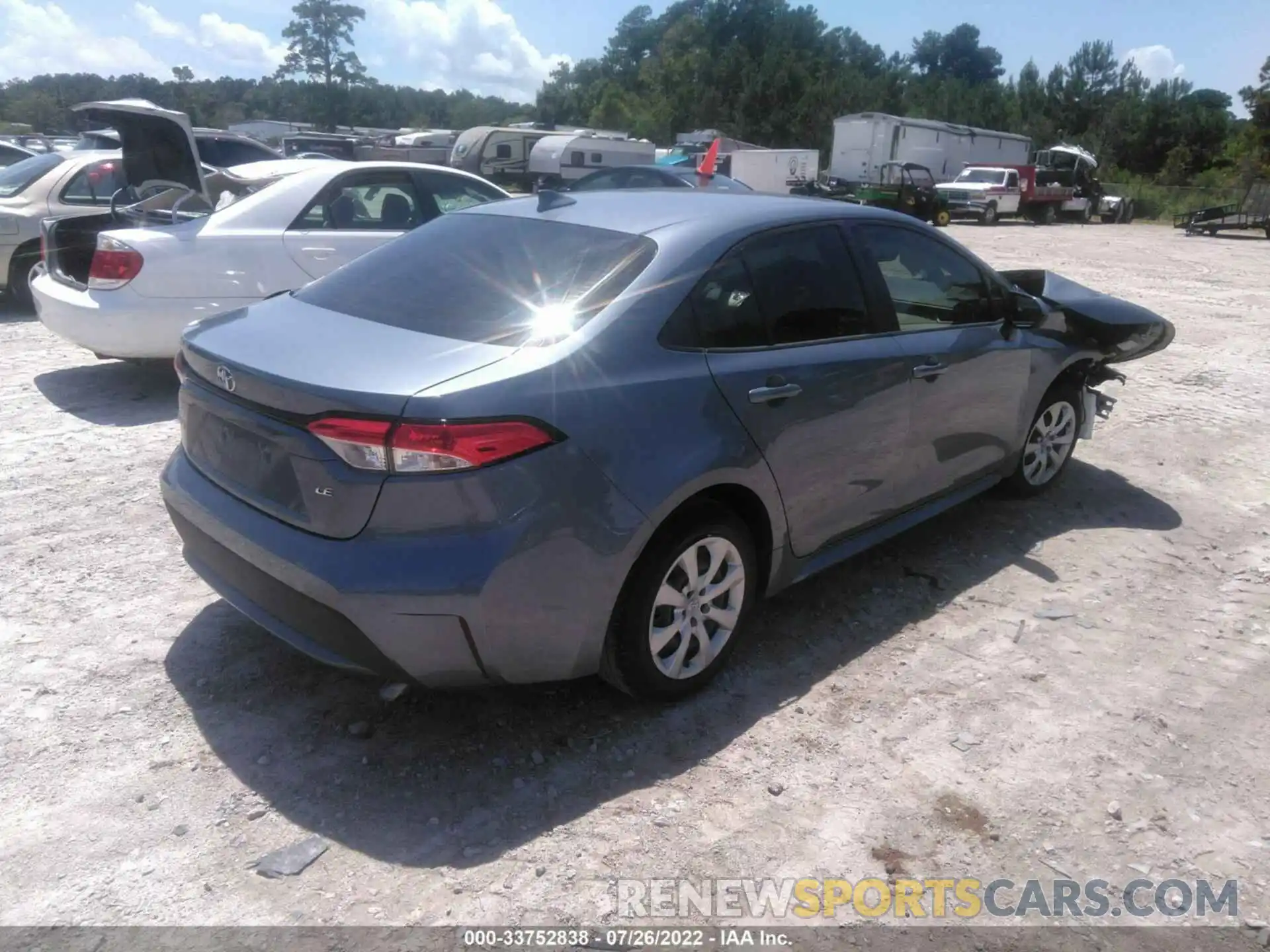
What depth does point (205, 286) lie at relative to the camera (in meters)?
6.29

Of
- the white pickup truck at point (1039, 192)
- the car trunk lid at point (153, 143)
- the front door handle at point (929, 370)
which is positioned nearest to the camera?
the front door handle at point (929, 370)

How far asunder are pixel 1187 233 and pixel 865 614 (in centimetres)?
3458

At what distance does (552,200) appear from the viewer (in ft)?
12.5

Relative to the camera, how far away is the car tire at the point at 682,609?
119 inches

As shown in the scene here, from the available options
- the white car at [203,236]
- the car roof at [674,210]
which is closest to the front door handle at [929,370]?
the car roof at [674,210]

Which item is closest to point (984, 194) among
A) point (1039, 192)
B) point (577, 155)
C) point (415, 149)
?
point (1039, 192)

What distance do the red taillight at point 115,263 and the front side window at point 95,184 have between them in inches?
136

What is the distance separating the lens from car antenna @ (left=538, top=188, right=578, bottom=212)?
3.75 m

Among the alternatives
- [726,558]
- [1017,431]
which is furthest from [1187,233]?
[726,558]

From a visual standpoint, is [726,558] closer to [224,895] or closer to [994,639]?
[994,639]

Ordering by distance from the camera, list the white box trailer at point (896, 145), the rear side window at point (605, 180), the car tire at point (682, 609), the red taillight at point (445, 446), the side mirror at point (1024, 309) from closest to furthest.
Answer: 1. the red taillight at point (445, 446)
2. the car tire at point (682, 609)
3. the side mirror at point (1024, 309)
4. the rear side window at point (605, 180)
5. the white box trailer at point (896, 145)

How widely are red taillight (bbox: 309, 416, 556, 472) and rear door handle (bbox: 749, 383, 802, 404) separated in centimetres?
95

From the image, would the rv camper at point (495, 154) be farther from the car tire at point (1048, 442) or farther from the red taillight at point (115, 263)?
the car tire at point (1048, 442)

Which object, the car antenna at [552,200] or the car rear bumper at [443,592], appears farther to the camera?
the car antenna at [552,200]
